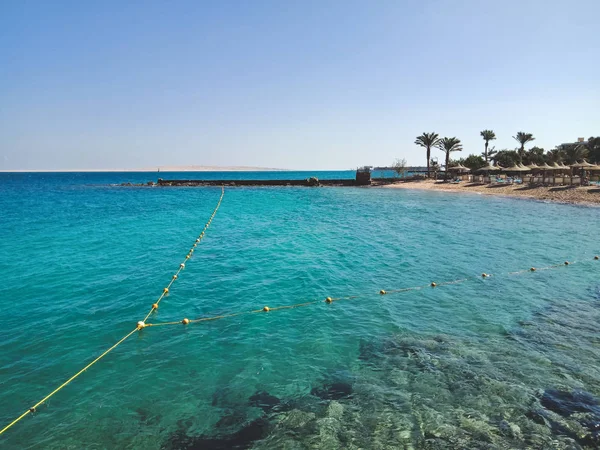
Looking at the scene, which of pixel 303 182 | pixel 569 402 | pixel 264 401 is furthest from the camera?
pixel 303 182

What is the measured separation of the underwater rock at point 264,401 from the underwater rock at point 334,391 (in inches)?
30.1

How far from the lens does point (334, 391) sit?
7094 millimetres

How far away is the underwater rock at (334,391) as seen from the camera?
693 cm

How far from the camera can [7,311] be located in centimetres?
1115

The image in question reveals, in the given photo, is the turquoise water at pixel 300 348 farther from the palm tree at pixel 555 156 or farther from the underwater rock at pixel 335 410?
the palm tree at pixel 555 156

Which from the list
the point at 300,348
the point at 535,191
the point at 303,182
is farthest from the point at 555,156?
the point at 300,348

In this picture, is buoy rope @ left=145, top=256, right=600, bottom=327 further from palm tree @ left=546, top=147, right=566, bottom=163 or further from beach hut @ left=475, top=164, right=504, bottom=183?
palm tree @ left=546, top=147, right=566, bottom=163

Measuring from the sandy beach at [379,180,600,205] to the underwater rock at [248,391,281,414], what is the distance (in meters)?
43.9

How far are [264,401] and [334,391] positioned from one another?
1.37 metres

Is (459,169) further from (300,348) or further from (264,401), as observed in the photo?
(264,401)

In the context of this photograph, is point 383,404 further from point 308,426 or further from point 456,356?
point 456,356

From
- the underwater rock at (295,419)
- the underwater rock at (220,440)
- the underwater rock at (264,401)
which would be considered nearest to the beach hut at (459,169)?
the underwater rock at (264,401)

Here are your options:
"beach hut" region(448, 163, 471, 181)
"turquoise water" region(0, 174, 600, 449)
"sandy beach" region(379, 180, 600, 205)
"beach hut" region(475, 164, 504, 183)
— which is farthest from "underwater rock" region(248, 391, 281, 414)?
"beach hut" region(448, 163, 471, 181)

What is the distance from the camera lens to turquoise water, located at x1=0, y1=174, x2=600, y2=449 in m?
6.11
